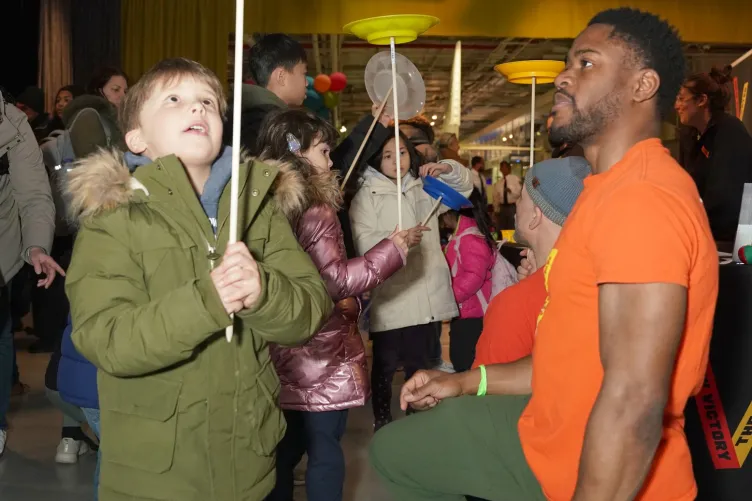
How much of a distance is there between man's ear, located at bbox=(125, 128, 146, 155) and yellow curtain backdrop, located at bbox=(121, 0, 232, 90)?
28.3 feet

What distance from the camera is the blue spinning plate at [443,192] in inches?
154

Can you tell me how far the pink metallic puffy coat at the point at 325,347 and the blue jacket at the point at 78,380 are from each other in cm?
53

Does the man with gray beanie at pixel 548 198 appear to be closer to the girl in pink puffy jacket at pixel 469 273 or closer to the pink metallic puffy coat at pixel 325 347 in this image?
the pink metallic puffy coat at pixel 325 347

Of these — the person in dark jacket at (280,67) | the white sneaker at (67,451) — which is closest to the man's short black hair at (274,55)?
the person in dark jacket at (280,67)

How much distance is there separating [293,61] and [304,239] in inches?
41.7

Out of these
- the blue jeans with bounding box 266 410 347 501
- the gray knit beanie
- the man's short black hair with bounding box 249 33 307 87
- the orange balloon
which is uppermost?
the orange balloon

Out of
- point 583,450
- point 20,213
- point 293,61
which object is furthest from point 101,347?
point 20,213

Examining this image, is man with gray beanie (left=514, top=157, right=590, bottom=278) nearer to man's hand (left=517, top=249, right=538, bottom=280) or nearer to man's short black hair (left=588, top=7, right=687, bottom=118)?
man's hand (left=517, top=249, right=538, bottom=280)

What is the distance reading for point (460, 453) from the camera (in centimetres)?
191

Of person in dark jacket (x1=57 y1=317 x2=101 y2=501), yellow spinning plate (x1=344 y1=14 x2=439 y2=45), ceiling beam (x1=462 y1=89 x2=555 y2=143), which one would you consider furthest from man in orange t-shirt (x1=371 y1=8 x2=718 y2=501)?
ceiling beam (x1=462 y1=89 x2=555 y2=143)

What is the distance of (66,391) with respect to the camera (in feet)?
8.62

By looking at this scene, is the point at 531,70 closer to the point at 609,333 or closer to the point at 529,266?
the point at 529,266

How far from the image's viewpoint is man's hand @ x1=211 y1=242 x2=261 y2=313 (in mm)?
1558

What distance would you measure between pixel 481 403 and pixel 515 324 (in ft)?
1.34
